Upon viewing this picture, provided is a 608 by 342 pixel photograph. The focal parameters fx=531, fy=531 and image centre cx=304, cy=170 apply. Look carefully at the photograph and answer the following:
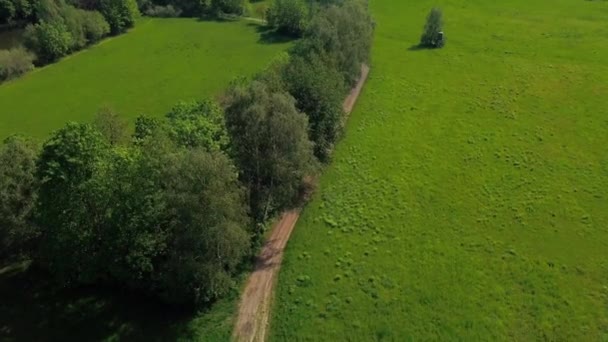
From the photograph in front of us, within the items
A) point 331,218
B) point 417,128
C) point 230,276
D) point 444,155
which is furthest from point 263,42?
point 230,276

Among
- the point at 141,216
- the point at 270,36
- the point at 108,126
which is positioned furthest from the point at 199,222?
the point at 270,36

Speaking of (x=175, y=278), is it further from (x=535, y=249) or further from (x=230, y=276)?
(x=535, y=249)

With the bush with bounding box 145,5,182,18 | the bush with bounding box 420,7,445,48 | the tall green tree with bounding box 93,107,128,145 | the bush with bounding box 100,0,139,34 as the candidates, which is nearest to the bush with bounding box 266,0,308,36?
the bush with bounding box 420,7,445,48

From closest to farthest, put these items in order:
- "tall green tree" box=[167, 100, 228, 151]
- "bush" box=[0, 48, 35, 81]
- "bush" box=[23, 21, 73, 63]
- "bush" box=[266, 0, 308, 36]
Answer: "tall green tree" box=[167, 100, 228, 151], "bush" box=[0, 48, 35, 81], "bush" box=[23, 21, 73, 63], "bush" box=[266, 0, 308, 36]

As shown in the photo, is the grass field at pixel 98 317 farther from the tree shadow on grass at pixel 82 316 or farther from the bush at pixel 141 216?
the bush at pixel 141 216

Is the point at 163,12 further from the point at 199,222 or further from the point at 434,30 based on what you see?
the point at 199,222

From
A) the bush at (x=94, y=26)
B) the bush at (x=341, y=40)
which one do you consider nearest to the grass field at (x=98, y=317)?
the bush at (x=341, y=40)

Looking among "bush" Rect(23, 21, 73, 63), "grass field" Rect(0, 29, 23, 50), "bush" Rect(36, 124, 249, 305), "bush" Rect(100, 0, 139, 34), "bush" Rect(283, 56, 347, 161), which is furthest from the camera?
"bush" Rect(100, 0, 139, 34)

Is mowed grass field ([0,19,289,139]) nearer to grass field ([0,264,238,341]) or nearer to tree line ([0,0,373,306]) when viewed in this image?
tree line ([0,0,373,306])
